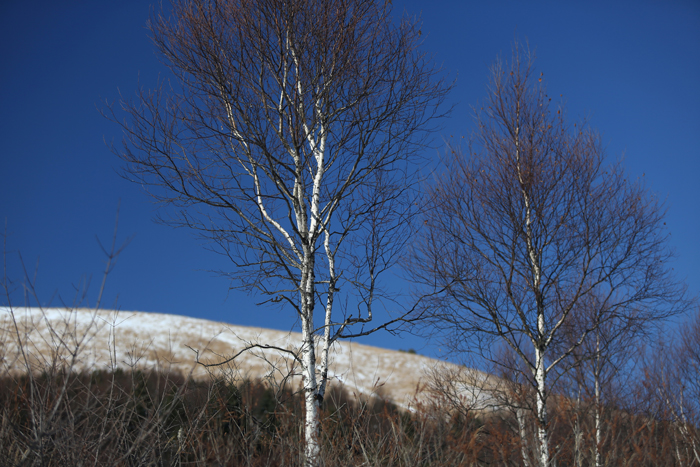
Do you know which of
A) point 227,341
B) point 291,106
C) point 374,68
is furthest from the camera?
point 227,341

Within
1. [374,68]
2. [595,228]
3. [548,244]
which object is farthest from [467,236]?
[374,68]

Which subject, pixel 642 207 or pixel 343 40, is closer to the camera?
pixel 343 40

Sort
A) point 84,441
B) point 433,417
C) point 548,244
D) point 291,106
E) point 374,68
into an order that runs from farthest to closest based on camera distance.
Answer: point 548,244
point 374,68
point 291,106
point 433,417
point 84,441

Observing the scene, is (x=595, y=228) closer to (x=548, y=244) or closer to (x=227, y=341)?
(x=548, y=244)

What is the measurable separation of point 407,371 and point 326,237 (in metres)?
26.0

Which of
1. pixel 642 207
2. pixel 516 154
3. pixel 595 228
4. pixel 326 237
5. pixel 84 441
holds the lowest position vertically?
pixel 84 441

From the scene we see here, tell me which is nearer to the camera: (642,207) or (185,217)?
(185,217)

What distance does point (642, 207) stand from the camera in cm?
764

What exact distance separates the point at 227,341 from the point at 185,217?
24.6 m

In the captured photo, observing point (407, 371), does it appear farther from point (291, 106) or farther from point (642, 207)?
point (291, 106)

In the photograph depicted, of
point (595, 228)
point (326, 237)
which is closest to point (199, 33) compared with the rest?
point (326, 237)

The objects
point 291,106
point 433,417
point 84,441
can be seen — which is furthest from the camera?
point 291,106

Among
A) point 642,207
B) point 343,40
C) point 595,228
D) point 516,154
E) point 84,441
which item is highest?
point 343,40

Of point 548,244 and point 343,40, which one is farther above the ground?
point 343,40
